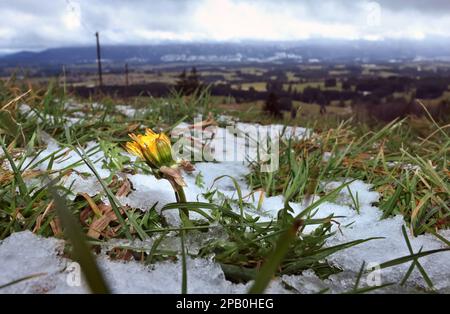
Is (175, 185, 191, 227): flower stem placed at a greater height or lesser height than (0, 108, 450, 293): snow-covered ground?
greater

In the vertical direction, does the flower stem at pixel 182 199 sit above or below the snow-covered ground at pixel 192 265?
above

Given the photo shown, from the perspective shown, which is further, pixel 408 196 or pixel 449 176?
pixel 449 176

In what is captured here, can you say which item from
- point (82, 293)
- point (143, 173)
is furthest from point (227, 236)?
point (143, 173)

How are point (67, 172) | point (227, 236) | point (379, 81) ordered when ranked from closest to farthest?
point (227, 236)
point (67, 172)
point (379, 81)

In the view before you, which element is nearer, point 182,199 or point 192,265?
point 192,265

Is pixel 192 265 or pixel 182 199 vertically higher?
pixel 182 199

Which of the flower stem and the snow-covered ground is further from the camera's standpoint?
the flower stem

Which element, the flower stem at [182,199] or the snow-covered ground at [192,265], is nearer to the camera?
the snow-covered ground at [192,265]
